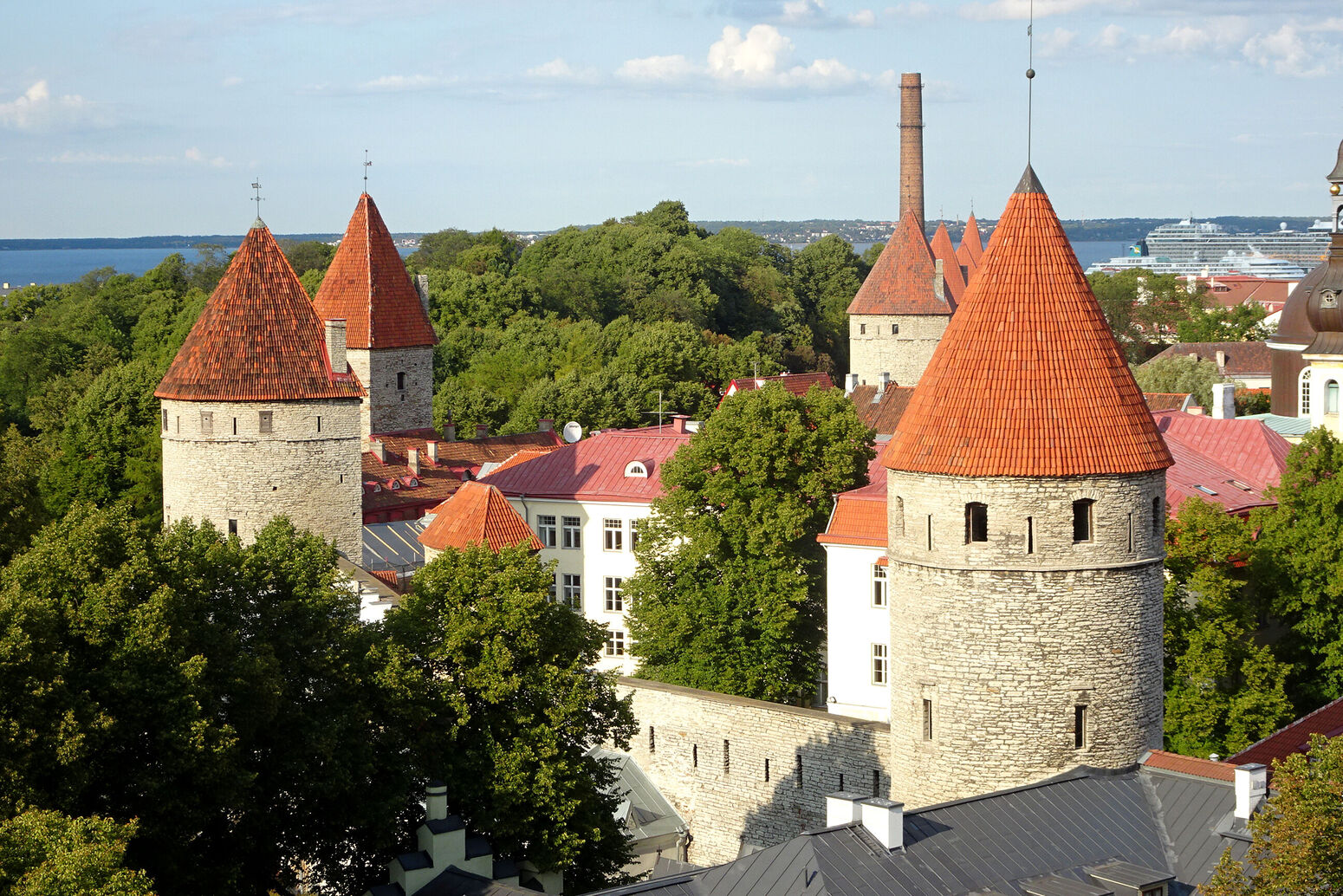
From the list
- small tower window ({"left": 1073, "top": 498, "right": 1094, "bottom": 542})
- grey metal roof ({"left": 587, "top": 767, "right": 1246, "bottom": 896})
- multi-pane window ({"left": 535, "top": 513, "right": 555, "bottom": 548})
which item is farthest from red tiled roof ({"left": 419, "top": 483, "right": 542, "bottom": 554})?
grey metal roof ({"left": 587, "top": 767, "right": 1246, "bottom": 896})

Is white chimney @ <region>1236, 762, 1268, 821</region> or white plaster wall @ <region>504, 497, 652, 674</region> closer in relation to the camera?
white chimney @ <region>1236, 762, 1268, 821</region>

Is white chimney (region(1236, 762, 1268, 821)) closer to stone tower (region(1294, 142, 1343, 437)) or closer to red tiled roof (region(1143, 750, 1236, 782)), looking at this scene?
red tiled roof (region(1143, 750, 1236, 782))

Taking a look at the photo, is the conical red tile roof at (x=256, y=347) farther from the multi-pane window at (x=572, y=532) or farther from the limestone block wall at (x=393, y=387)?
the limestone block wall at (x=393, y=387)

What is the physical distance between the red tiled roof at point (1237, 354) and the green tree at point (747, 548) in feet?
145

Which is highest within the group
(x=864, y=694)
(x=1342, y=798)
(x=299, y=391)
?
(x=299, y=391)


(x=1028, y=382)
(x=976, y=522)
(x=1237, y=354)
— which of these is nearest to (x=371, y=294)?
(x=1028, y=382)

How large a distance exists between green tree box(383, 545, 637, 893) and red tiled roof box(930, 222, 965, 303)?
54.7m

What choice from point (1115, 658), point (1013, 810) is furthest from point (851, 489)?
point (1013, 810)

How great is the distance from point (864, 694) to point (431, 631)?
13138 millimetres

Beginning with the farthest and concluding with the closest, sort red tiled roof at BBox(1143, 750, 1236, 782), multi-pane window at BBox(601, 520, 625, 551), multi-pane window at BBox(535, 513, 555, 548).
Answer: multi-pane window at BBox(535, 513, 555, 548) < multi-pane window at BBox(601, 520, 625, 551) < red tiled roof at BBox(1143, 750, 1236, 782)

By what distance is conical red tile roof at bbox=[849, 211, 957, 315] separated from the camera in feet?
256

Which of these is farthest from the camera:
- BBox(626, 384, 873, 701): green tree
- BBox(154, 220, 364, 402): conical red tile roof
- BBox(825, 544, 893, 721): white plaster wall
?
BBox(154, 220, 364, 402): conical red tile roof

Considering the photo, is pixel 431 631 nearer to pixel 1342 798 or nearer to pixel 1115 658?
pixel 1115 658

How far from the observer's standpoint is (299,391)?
41.5 meters
